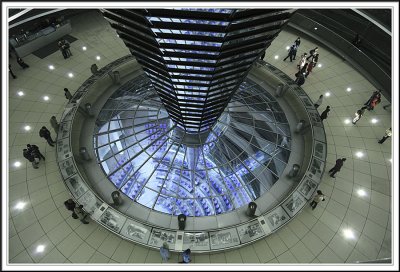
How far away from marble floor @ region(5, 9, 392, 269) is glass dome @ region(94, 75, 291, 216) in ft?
6.78

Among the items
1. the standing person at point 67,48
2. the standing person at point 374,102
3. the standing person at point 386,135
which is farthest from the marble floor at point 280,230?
the standing person at point 67,48

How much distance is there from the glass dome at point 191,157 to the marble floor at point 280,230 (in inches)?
81.3

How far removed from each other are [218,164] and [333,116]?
750 cm

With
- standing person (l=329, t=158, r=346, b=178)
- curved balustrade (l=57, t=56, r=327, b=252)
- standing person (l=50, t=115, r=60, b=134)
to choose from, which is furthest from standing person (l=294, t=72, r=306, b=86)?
standing person (l=50, t=115, r=60, b=134)

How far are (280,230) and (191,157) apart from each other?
5007mm

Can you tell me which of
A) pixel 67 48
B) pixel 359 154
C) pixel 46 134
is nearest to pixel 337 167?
pixel 359 154

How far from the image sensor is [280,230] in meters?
10.6

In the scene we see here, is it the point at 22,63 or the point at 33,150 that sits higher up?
the point at 22,63

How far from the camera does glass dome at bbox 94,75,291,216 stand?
11648mm

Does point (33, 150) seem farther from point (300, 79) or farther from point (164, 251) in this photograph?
point (300, 79)

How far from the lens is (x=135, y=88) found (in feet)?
51.2

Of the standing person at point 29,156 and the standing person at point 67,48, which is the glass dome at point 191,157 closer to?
the standing person at point 29,156

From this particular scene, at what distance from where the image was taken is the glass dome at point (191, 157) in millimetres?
11648

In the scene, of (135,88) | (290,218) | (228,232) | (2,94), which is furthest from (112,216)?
(135,88)
